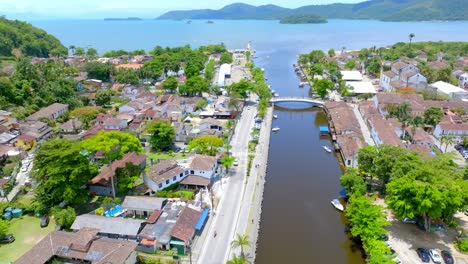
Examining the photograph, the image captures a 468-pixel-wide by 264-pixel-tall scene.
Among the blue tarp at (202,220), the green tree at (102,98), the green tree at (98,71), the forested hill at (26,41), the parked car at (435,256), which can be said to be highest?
the forested hill at (26,41)

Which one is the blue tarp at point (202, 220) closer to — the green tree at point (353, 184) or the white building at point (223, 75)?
the green tree at point (353, 184)

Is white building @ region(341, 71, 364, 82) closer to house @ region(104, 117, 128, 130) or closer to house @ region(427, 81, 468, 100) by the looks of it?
house @ region(427, 81, 468, 100)

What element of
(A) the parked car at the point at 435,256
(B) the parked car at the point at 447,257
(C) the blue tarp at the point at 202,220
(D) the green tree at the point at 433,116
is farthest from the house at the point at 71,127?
(D) the green tree at the point at 433,116

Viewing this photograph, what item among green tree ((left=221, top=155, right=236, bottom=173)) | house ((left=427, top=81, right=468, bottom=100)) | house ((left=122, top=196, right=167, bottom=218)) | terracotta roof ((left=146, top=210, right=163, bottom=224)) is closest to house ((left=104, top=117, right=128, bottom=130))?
green tree ((left=221, top=155, right=236, bottom=173))

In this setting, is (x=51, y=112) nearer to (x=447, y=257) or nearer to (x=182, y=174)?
(x=182, y=174)

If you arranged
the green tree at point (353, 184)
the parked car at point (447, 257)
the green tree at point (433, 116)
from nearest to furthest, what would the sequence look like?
the parked car at point (447, 257)
the green tree at point (353, 184)
the green tree at point (433, 116)
